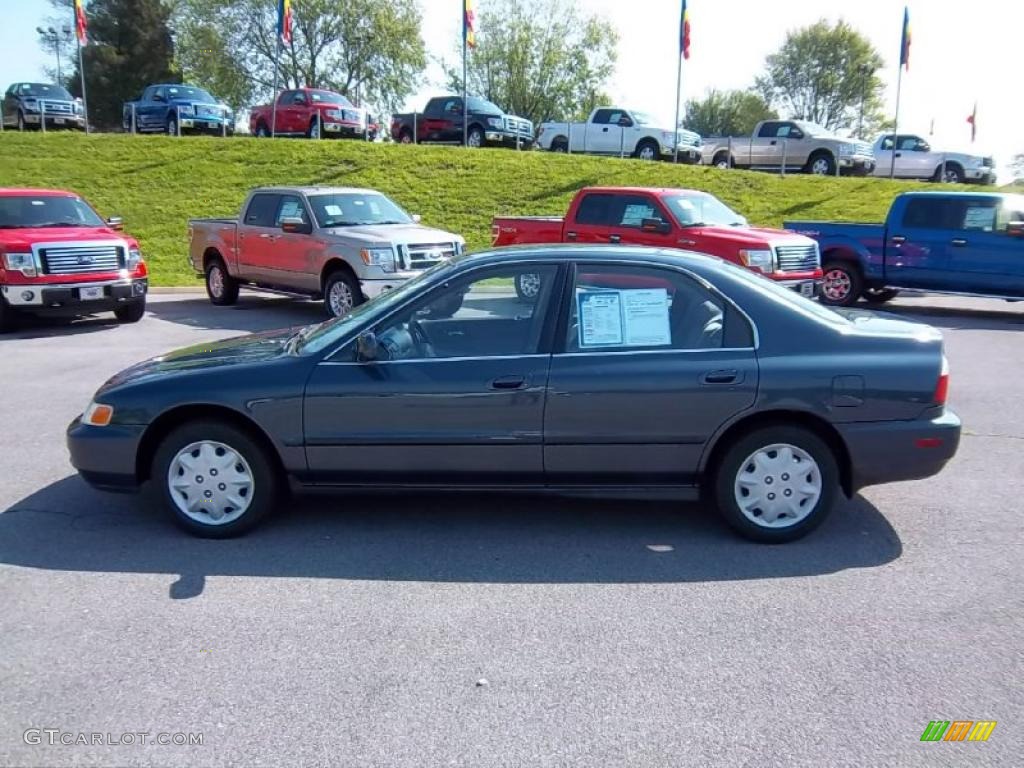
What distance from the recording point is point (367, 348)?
4.62 meters

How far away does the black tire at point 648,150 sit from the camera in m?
28.8

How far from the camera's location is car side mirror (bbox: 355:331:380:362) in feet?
15.2

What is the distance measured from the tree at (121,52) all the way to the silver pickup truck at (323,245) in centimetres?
4608

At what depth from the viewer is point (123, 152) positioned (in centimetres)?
2512

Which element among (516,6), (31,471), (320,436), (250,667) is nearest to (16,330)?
(31,471)

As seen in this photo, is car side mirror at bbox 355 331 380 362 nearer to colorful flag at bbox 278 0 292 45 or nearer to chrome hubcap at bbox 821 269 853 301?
chrome hubcap at bbox 821 269 853 301

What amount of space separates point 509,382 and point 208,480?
171 cm

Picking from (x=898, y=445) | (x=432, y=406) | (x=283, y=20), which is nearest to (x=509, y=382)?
(x=432, y=406)

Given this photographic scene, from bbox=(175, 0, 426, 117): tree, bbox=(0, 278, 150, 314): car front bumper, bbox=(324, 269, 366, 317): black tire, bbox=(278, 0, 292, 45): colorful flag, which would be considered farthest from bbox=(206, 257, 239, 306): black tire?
bbox=(175, 0, 426, 117): tree

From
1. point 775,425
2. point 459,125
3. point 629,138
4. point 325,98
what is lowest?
point 775,425

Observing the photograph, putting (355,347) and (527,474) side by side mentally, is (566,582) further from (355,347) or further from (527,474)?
(355,347)

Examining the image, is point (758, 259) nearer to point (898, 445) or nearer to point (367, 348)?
point (898, 445)

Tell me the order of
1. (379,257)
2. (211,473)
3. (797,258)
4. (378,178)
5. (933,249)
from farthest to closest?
(378,178)
(933,249)
(797,258)
(379,257)
(211,473)

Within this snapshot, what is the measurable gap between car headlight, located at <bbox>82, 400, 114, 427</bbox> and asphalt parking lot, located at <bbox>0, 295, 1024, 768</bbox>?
0.62 metres
